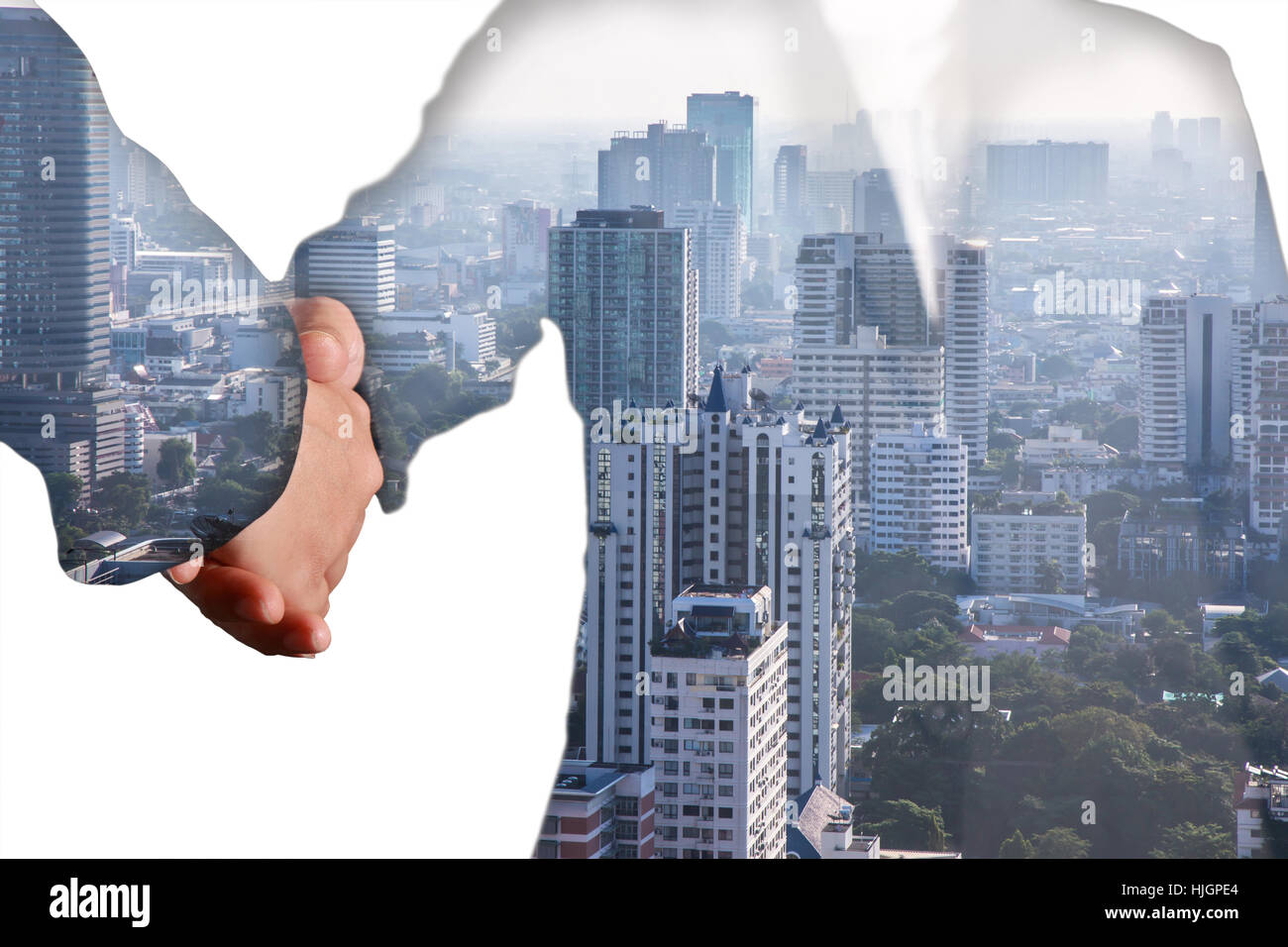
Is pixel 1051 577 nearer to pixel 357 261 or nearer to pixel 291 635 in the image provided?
pixel 357 261

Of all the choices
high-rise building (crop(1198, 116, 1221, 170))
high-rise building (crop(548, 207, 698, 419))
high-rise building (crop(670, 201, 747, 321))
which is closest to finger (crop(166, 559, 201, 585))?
high-rise building (crop(548, 207, 698, 419))

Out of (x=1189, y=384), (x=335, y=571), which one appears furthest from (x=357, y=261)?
(x=1189, y=384)

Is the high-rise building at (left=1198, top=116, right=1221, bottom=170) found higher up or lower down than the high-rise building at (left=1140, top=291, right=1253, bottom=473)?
higher up

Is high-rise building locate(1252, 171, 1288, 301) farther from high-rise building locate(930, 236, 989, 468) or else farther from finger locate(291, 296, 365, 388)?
finger locate(291, 296, 365, 388)

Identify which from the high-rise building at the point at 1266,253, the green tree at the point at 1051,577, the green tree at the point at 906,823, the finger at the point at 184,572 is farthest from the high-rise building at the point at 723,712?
the finger at the point at 184,572

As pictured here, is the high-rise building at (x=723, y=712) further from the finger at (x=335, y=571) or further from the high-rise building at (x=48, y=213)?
the high-rise building at (x=48, y=213)
